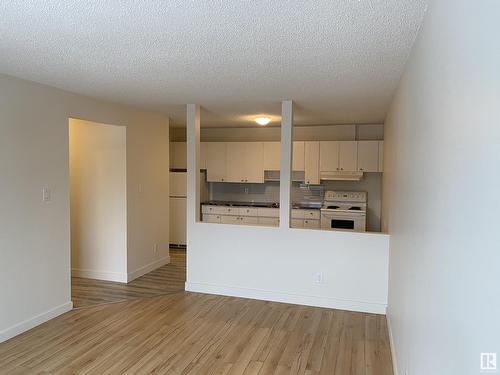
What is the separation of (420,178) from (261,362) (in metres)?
1.95

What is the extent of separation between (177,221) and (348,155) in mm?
3383

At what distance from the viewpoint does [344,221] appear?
5.98 m

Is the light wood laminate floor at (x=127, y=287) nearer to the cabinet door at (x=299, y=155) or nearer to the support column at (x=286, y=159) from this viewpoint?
the support column at (x=286, y=159)

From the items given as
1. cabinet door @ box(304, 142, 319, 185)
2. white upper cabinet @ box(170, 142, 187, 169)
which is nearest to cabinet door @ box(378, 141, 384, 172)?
cabinet door @ box(304, 142, 319, 185)

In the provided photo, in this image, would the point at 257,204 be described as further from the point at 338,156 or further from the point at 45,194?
the point at 45,194

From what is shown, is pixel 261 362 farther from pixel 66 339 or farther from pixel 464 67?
pixel 464 67

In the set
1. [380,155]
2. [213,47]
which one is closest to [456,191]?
[213,47]

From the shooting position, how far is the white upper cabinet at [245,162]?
21.6ft

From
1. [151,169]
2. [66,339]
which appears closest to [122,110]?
[151,169]

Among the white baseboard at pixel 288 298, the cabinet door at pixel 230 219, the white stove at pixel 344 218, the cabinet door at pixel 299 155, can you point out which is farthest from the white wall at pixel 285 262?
the cabinet door at pixel 299 155

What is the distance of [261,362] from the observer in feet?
9.50

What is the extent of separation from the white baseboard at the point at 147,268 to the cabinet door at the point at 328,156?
301 centimetres

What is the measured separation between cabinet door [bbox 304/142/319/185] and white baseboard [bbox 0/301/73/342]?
161 inches

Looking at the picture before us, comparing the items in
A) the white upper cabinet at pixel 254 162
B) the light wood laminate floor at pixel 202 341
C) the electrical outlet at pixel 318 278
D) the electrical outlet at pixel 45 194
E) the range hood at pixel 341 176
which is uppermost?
the white upper cabinet at pixel 254 162
